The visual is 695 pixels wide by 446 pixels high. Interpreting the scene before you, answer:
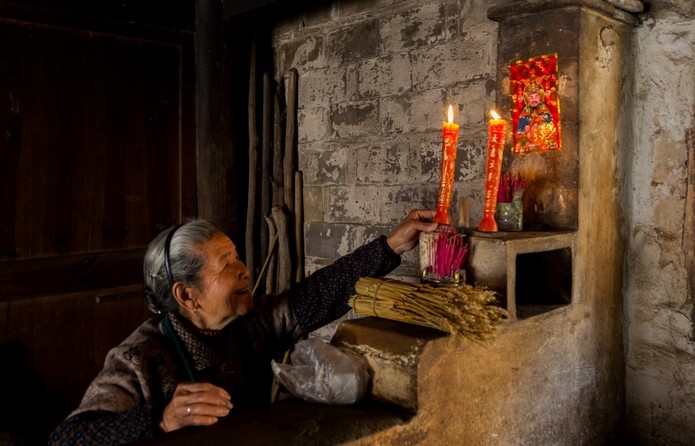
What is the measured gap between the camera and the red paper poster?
7.74 ft

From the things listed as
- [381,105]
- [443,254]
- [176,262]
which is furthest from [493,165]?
[381,105]

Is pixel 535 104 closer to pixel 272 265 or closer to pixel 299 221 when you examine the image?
pixel 299 221

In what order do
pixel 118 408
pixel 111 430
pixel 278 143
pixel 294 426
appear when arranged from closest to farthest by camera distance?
1. pixel 294 426
2. pixel 111 430
3. pixel 118 408
4. pixel 278 143

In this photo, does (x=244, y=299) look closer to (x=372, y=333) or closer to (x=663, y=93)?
(x=372, y=333)

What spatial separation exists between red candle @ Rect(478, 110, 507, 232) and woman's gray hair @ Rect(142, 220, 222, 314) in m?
1.07

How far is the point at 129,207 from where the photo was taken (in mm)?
4430

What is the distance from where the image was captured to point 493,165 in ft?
7.25

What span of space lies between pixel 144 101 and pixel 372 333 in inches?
124

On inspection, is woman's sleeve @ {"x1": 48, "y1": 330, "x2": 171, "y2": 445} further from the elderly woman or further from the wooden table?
the wooden table

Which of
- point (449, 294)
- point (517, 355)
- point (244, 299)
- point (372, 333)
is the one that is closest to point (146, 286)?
point (244, 299)

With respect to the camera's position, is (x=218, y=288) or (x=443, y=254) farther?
(x=218, y=288)

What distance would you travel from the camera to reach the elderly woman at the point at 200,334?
181 centimetres

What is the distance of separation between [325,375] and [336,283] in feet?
2.49

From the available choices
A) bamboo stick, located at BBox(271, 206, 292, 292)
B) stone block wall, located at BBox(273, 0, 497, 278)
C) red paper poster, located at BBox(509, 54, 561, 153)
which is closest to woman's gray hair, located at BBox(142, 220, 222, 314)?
red paper poster, located at BBox(509, 54, 561, 153)
